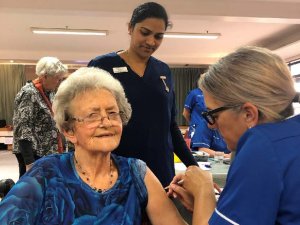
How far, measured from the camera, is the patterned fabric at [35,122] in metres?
2.70

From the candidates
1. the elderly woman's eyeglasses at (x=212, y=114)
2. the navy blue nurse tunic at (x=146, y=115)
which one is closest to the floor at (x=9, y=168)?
the navy blue nurse tunic at (x=146, y=115)

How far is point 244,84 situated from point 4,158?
8.68 metres

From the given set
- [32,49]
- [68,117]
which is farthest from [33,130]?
[32,49]

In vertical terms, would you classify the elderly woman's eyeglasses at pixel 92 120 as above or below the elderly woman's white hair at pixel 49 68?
below

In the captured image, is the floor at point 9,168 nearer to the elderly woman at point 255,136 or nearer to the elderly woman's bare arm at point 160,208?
the elderly woman's bare arm at point 160,208

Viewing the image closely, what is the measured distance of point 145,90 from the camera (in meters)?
1.70

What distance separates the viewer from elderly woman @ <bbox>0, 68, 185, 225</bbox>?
120cm

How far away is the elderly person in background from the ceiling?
5.56 ft

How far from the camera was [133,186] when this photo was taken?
133 cm

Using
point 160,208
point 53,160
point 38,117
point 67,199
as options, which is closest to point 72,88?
point 53,160

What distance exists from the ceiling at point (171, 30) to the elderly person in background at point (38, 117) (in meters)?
1.69

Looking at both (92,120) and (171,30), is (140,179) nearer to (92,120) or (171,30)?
(92,120)

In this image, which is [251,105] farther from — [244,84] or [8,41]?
[8,41]

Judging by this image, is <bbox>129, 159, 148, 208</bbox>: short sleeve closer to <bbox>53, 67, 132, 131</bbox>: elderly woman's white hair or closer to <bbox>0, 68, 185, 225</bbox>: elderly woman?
<bbox>0, 68, 185, 225</bbox>: elderly woman
